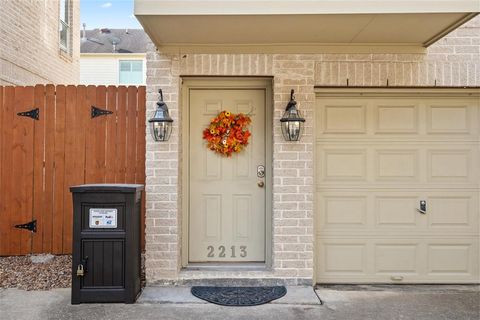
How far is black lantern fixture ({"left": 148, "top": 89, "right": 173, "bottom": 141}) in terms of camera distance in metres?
4.20

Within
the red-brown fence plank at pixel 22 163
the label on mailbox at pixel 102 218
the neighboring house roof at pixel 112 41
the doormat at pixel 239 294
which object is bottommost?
the doormat at pixel 239 294

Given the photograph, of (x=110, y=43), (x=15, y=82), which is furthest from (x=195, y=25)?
(x=110, y=43)

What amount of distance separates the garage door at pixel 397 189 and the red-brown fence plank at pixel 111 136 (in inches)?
100.0

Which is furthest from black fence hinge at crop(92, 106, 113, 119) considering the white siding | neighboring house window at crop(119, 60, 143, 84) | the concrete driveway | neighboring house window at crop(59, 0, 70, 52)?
the white siding

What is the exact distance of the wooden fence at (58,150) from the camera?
5105 mm

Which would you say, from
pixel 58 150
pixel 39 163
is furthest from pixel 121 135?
pixel 39 163

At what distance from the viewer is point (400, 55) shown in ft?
14.4

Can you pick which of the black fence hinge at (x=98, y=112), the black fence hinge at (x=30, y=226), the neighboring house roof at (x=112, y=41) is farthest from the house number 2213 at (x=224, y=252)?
the neighboring house roof at (x=112, y=41)

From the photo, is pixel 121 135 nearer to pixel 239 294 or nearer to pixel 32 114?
pixel 32 114

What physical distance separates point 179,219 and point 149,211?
0.33m

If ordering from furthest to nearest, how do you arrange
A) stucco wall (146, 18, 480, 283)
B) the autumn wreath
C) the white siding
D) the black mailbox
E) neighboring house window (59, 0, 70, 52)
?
the white siding, neighboring house window (59, 0, 70, 52), the autumn wreath, stucco wall (146, 18, 480, 283), the black mailbox

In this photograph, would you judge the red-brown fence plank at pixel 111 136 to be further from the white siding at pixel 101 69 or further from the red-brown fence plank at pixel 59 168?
the white siding at pixel 101 69

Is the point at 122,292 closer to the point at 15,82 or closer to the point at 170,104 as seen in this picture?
the point at 170,104

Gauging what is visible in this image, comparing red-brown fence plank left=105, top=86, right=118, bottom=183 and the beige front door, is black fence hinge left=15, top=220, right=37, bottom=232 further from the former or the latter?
the beige front door
